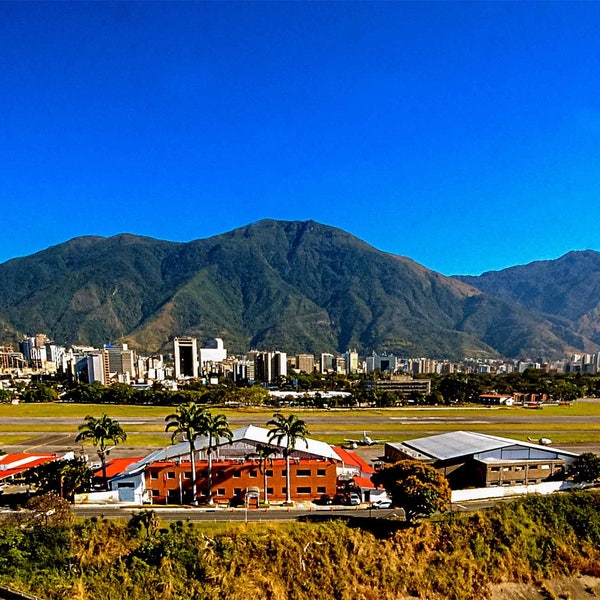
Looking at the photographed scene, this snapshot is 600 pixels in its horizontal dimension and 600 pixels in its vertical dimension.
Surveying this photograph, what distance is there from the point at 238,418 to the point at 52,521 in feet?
238

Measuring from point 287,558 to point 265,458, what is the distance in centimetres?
1057

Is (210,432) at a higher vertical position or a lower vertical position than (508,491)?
higher

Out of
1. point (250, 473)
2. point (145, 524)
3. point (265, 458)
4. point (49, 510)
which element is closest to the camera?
point (145, 524)

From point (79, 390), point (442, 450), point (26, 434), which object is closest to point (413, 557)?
point (442, 450)

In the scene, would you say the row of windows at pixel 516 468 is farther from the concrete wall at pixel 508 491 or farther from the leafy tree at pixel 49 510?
the leafy tree at pixel 49 510

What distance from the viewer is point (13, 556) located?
2792cm

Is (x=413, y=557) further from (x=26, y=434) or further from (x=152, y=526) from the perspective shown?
(x=26, y=434)

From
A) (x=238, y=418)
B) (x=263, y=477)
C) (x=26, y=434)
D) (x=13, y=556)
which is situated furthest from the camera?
(x=238, y=418)

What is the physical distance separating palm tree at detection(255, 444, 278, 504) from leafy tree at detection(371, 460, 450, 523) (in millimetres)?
10710

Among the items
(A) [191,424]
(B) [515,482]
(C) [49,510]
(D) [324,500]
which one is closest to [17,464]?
(C) [49,510]

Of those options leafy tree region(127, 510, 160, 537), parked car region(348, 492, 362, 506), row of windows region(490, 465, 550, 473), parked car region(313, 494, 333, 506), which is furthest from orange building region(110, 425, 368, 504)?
row of windows region(490, 465, 550, 473)

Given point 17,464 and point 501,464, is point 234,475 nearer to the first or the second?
point 501,464

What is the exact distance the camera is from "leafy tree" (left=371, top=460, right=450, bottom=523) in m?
32.9

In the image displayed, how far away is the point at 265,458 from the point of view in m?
40.1
